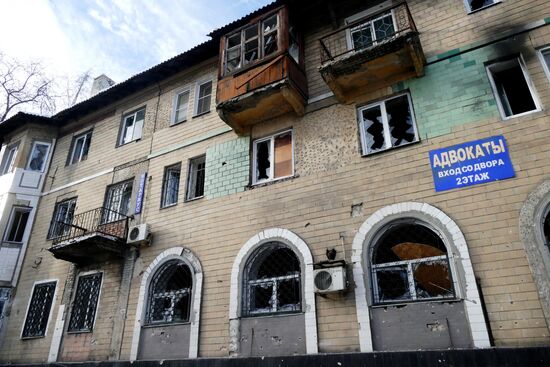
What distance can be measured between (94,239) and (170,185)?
8.72 ft

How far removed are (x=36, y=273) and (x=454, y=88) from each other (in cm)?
1392

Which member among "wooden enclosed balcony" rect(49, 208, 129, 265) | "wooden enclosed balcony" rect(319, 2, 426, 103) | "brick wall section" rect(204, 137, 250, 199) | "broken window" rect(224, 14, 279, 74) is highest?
"broken window" rect(224, 14, 279, 74)

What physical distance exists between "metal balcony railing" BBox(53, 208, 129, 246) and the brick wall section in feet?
10.2

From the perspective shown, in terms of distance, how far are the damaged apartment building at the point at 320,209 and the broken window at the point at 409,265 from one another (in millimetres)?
28

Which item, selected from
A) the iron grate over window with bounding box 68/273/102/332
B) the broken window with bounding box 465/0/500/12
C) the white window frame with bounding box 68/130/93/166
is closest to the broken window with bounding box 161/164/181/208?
the iron grate over window with bounding box 68/273/102/332

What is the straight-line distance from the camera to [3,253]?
45.3 ft

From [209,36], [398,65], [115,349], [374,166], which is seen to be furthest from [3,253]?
[398,65]

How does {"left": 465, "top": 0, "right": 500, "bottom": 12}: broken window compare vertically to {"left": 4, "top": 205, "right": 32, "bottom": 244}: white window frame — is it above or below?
above

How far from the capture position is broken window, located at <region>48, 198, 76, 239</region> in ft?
45.6

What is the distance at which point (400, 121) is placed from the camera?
9.21 meters

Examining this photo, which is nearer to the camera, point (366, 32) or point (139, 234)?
point (366, 32)

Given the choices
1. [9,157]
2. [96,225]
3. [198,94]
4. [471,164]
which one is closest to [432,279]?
[471,164]

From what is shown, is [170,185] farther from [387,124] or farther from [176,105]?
[387,124]

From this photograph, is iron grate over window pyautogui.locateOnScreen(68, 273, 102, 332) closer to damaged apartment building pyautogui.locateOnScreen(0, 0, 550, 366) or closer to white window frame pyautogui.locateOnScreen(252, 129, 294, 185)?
damaged apartment building pyautogui.locateOnScreen(0, 0, 550, 366)
